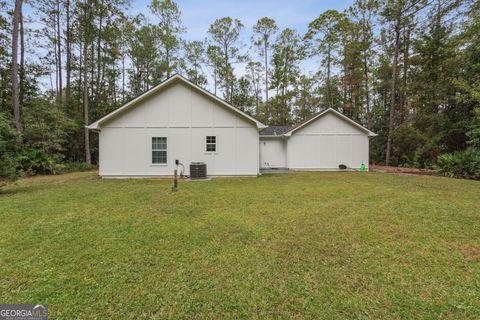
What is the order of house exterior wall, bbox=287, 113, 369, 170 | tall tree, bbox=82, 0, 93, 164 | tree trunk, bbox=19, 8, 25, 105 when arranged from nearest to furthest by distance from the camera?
house exterior wall, bbox=287, 113, 369, 170 → tree trunk, bbox=19, 8, 25, 105 → tall tree, bbox=82, 0, 93, 164

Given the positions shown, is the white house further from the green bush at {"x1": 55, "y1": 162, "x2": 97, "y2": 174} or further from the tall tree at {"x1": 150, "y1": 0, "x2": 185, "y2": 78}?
the tall tree at {"x1": 150, "y1": 0, "x2": 185, "y2": 78}

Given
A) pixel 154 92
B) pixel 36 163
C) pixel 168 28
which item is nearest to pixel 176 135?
pixel 154 92

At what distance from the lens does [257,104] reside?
27.8 metres

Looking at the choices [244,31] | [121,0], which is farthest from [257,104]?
[121,0]

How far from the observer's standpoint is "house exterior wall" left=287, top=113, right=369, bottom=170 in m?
14.8

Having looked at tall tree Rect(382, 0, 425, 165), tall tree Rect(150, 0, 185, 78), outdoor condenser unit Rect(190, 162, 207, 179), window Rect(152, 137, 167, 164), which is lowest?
outdoor condenser unit Rect(190, 162, 207, 179)

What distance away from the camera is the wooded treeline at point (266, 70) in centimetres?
1370

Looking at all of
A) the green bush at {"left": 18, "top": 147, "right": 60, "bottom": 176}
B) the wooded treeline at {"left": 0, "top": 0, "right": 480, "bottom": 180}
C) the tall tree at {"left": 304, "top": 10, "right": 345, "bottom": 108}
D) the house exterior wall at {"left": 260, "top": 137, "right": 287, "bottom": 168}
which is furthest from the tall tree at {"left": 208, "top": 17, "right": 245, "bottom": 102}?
the green bush at {"left": 18, "top": 147, "right": 60, "bottom": 176}

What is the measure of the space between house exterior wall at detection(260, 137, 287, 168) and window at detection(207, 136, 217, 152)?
618cm

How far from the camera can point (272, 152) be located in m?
16.7

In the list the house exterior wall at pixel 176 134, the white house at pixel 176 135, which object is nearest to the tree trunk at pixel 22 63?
the white house at pixel 176 135

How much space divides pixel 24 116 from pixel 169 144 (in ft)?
36.9

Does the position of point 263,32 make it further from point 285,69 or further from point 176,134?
point 176,134

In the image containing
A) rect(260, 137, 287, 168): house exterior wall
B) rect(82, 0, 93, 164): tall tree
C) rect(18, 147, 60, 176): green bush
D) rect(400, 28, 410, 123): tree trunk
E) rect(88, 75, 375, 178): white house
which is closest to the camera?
rect(88, 75, 375, 178): white house
